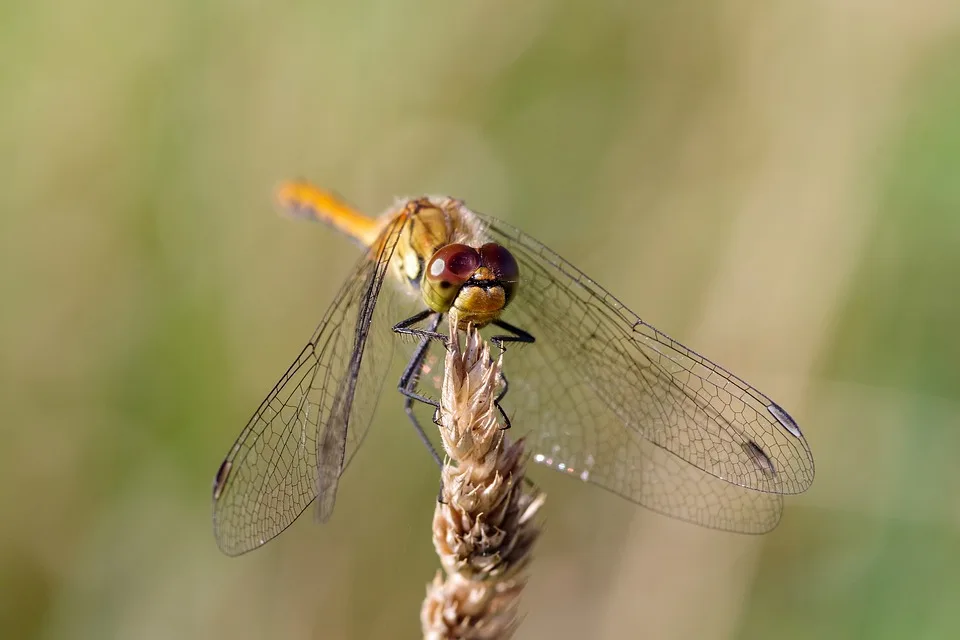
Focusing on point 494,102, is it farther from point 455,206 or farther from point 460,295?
point 460,295

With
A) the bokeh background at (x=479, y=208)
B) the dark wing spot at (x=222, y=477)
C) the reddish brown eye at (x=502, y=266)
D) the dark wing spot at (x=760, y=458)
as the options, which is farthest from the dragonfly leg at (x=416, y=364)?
the dark wing spot at (x=760, y=458)

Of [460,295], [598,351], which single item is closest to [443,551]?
[460,295]

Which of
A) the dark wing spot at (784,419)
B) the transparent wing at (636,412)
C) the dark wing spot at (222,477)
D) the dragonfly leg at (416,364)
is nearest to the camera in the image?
the dark wing spot at (222,477)

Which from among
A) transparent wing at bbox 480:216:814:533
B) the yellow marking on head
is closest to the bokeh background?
transparent wing at bbox 480:216:814:533

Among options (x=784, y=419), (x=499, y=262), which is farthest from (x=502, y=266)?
(x=784, y=419)

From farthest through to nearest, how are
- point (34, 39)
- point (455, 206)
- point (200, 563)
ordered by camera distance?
point (34, 39) → point (200, 563) → point (455, 206)

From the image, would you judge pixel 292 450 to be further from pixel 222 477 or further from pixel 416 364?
pixel 416 364

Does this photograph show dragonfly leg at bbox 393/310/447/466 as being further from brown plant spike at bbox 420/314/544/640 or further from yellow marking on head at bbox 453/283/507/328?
brown plant spike at bbox 420/314/544/640

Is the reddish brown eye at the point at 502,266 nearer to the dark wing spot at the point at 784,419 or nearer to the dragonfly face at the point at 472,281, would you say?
the dragonfly face at the point at 472,281

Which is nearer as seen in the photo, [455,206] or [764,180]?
[455,206]
